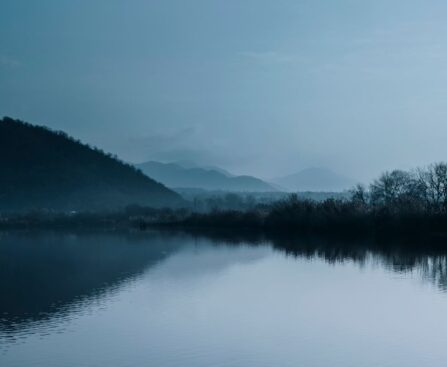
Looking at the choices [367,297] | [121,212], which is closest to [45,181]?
[121,212]

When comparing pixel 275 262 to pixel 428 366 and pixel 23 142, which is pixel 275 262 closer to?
pixel 428 366

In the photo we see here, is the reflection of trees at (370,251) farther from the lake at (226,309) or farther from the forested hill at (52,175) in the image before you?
the forested hill at (52,175)

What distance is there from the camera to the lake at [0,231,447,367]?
581 inches

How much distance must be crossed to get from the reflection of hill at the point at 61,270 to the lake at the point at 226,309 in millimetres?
65

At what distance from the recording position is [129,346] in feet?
50.9

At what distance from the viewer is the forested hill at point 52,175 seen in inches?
3371

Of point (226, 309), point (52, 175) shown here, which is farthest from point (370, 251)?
point (52, 175)

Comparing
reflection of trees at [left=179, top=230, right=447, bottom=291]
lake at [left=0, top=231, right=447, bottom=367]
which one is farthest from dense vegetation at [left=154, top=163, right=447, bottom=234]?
lake at [left=0, top=231, right=447, bottom=367]

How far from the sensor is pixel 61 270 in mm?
29641

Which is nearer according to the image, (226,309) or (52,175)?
Answer: (226,309)

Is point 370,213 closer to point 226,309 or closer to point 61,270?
point 61,270

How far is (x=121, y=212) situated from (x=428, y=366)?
6846cm

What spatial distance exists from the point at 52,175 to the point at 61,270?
60871mm

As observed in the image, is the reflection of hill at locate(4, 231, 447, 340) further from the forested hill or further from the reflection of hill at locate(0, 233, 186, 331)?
the forested hill
